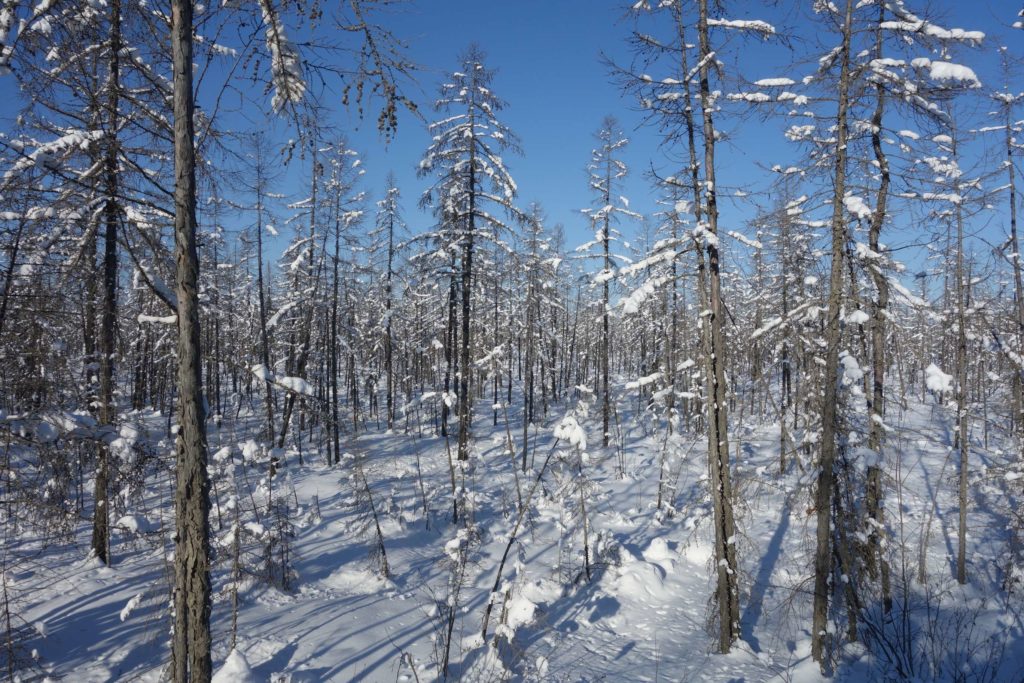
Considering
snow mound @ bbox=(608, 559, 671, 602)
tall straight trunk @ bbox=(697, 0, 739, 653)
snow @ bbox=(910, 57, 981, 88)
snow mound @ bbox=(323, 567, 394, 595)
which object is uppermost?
snow @ bbox=(910, 57, 981, 88)

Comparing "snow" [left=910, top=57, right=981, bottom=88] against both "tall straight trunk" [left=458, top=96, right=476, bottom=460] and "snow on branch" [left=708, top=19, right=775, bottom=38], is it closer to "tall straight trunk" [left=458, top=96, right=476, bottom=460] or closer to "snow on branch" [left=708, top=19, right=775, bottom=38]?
"snow on branch" [left=708, top=19, right=775, bottom=38]

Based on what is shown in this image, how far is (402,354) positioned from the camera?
42.9m

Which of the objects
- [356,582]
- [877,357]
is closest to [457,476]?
[356,582]

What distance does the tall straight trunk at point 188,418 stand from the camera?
343cm

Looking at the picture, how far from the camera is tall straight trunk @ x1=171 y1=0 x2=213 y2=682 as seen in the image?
3430 mm

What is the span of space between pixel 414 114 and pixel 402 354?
40.1 metres

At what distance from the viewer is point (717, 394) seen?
8734 millimetres

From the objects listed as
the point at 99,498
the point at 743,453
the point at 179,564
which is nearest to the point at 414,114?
the point at 179,564

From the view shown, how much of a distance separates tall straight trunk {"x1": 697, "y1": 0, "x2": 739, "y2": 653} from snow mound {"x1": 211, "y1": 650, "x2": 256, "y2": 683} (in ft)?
24.7

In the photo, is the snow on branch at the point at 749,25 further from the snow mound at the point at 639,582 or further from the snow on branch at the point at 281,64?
the snow mound at the point at 639,582

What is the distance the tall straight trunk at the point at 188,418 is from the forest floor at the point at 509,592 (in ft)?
5.60

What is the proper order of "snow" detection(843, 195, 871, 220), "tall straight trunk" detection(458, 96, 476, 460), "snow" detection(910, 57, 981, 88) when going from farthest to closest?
"tall straight trunk" detection(458, 96, 476, 460) → "snow" detection(843, 195, 871, 220) → "snow" detection(910, 57, 981, 88)

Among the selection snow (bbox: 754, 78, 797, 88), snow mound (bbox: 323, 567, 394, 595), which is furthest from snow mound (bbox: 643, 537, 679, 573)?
snow (bbox: 754, 78, 797, 88)

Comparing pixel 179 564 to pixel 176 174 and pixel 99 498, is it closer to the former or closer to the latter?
pixel 176 174
